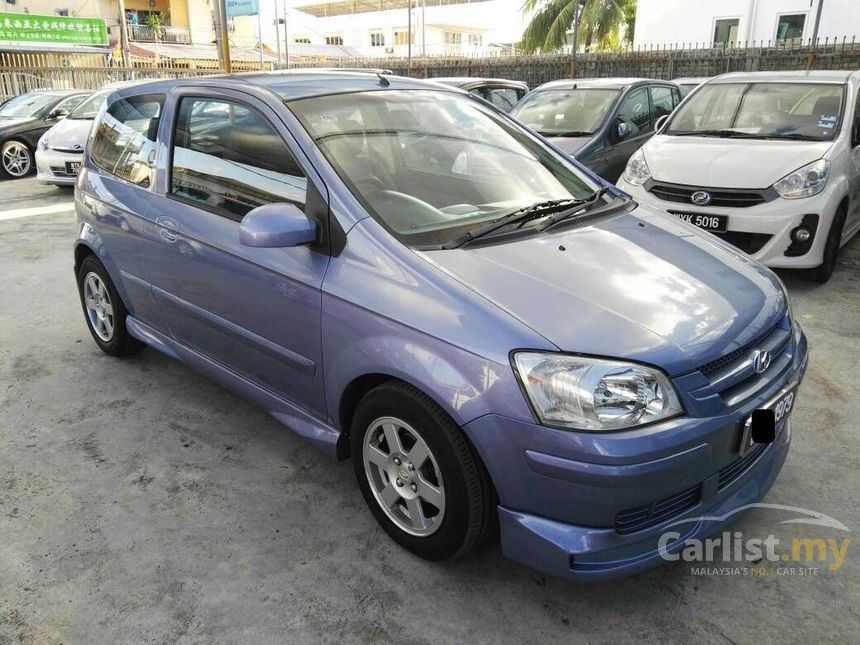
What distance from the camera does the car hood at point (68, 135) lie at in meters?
10.0

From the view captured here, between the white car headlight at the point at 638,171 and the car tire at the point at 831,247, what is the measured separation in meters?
1.41

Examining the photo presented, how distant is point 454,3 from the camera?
181 ft

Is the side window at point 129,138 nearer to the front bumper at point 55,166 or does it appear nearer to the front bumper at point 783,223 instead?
the front bumper at point 783,223

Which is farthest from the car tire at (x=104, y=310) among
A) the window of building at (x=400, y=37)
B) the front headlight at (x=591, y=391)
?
the window of building at (x=400, y=37)

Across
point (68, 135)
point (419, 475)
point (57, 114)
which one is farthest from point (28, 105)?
point (419, 475)

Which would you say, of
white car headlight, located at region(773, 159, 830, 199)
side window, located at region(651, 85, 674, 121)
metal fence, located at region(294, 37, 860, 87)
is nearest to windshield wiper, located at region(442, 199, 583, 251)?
white car headlight, located at region(773, 159, 830, 199)

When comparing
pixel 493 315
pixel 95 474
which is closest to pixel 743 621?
pixel 493 315

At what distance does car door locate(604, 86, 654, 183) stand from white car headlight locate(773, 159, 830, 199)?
2716mm

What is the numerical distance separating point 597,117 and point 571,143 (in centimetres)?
64

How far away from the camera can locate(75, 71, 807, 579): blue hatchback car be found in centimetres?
200

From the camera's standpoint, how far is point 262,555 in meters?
2.53

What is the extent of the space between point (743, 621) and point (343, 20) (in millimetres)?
57163

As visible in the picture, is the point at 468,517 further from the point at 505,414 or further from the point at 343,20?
the point at 343,20

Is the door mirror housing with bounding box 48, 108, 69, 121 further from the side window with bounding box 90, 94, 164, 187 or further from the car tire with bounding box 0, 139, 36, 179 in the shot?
the side window with bounding box 90, 94, 164, 187
